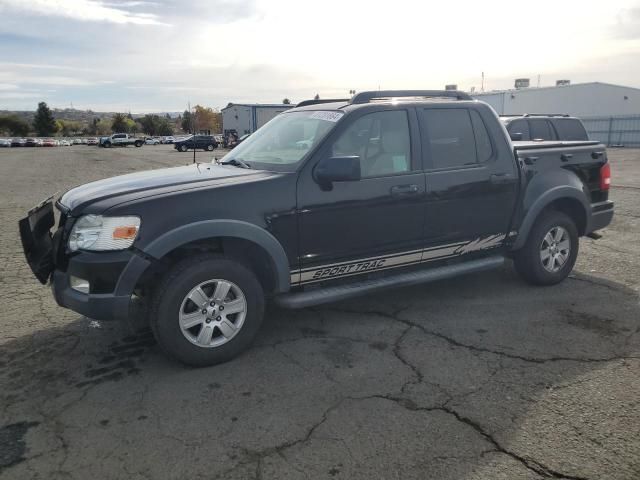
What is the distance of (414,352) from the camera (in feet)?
12.8

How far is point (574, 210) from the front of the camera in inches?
219

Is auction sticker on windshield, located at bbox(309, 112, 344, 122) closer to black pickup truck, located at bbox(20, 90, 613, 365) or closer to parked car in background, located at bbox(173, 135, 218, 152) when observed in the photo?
black pickup truck, located at bbox(20, 90, 613, 365)

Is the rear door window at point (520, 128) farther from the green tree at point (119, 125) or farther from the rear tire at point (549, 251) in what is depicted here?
the green tree at point (119, 125)

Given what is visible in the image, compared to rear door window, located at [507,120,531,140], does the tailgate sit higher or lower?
lower

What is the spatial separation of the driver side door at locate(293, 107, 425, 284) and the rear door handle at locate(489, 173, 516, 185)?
81 cm

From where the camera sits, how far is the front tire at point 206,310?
353 cm

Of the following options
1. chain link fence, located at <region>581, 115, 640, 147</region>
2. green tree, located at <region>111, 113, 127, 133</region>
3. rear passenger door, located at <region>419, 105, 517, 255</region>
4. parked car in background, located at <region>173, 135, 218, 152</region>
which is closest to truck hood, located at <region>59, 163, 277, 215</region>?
rear passenger door, located at <region>419, 105, 517, 255</region>

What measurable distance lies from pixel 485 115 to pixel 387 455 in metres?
3.44

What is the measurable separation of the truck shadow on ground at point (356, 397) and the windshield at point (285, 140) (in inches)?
55.6

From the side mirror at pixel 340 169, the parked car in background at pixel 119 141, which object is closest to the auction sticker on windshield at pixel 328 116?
the side mirror at pixel 340 169

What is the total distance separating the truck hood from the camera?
3.66 meters

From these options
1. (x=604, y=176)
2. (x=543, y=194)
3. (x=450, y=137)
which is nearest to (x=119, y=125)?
(x=604, y=176)

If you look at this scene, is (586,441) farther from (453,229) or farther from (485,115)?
(485,115)

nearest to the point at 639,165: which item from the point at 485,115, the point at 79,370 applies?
the point at 485,115
